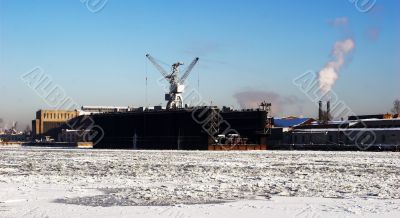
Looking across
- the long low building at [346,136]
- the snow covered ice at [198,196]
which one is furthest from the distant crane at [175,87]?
the snow covered ice at [198,196]

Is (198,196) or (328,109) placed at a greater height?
(328,109)

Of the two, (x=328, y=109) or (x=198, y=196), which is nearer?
(x=198, y=196)

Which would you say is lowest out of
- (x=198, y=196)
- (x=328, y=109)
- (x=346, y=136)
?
(x=198, y=196)

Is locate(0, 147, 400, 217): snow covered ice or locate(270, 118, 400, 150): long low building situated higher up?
locate(270, 118, 400, 150): long low building

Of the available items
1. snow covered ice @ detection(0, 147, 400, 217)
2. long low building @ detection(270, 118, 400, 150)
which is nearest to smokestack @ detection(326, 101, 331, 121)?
long low building @ detection(270, 118, 400, 150)

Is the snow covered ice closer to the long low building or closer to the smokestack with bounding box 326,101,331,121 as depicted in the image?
the long low building

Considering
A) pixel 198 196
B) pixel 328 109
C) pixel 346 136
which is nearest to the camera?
pixel 198 196

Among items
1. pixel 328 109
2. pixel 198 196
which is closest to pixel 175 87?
pixel 328 109

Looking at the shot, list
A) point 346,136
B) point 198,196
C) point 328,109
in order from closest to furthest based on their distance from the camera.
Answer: point 198,196
point 346,136
point 328,109

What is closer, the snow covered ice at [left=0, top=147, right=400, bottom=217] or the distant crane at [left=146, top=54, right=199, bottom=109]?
the snow covered ice at [left=0, top=147, right=400, bottom=217]

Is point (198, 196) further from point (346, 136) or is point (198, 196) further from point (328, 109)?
point (328, 109)

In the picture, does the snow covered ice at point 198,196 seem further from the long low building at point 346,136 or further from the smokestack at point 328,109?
the smokestack at point 328,109

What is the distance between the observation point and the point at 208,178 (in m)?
25.7

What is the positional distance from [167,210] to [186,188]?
223 inches
